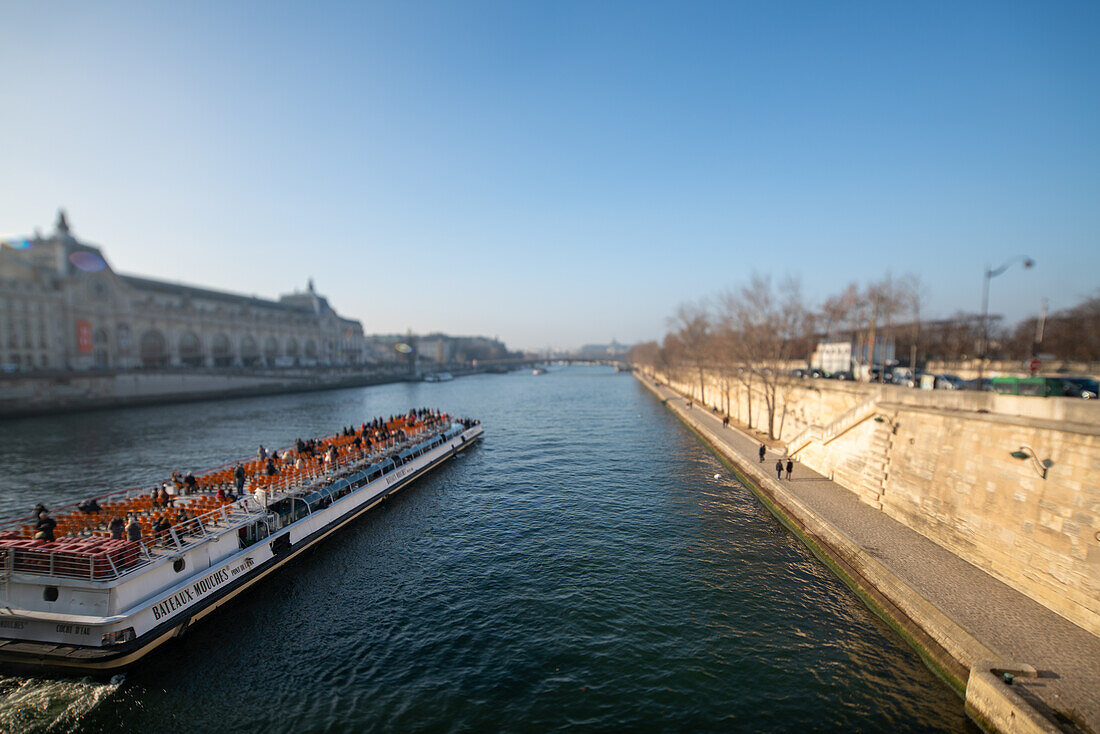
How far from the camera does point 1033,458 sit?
1301cm

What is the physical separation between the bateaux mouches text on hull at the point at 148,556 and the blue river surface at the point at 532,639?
81 centimetres

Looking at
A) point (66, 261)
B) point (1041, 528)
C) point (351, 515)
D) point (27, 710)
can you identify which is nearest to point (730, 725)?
point (1041, 528)

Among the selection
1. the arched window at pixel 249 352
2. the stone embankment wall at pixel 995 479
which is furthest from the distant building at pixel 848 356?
the arched window at pixel 249 352

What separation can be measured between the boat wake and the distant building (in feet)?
171

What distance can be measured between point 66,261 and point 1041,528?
102m

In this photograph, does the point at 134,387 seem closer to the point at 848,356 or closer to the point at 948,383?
the point at 948,383

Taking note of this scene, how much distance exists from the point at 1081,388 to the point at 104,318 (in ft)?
356

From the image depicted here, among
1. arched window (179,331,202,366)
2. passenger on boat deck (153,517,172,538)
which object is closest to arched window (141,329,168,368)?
arched window (179,331,202,366)

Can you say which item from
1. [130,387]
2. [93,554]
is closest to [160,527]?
[93,554]

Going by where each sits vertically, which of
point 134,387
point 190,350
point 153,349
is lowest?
point 134,387

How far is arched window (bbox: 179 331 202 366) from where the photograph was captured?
85.8 metres

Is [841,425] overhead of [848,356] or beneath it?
beneath

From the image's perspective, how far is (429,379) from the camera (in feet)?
435

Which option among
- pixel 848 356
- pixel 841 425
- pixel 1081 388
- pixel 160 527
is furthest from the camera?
pixel 848 356
